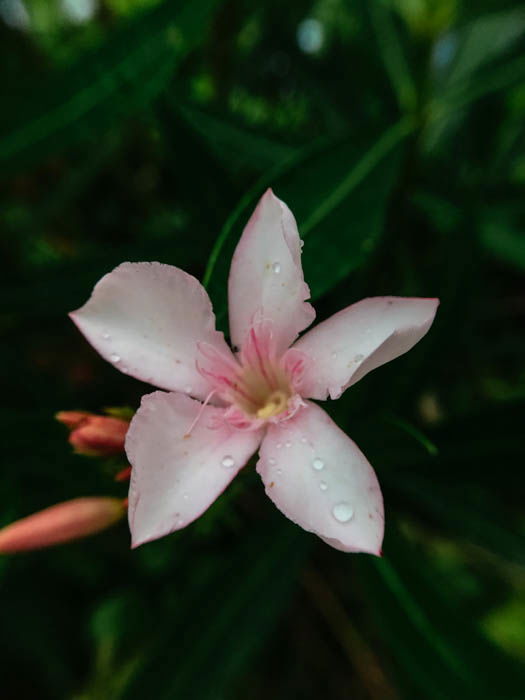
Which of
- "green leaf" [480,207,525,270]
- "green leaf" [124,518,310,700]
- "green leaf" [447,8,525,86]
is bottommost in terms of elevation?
"green leaf" [124,518,310,700]

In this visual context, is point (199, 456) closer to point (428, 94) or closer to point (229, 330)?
point (229, 330)

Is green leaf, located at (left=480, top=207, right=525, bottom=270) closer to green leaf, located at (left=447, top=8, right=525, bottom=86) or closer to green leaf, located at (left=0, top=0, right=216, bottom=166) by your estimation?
green leaf, located at (left=447, top=8, right=525, bottom=86)

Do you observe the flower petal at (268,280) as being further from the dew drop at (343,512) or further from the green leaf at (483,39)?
the green leaf at (483,39)

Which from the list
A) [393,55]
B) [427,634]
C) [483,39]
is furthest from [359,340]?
[483,39]

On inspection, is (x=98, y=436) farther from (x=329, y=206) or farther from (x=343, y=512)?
(x=329, y=206)

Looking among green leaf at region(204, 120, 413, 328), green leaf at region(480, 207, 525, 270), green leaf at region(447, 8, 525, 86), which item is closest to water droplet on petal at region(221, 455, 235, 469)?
green leaf at region(204, 120, 413, 328)

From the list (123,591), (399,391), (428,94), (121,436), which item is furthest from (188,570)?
(428,94)
